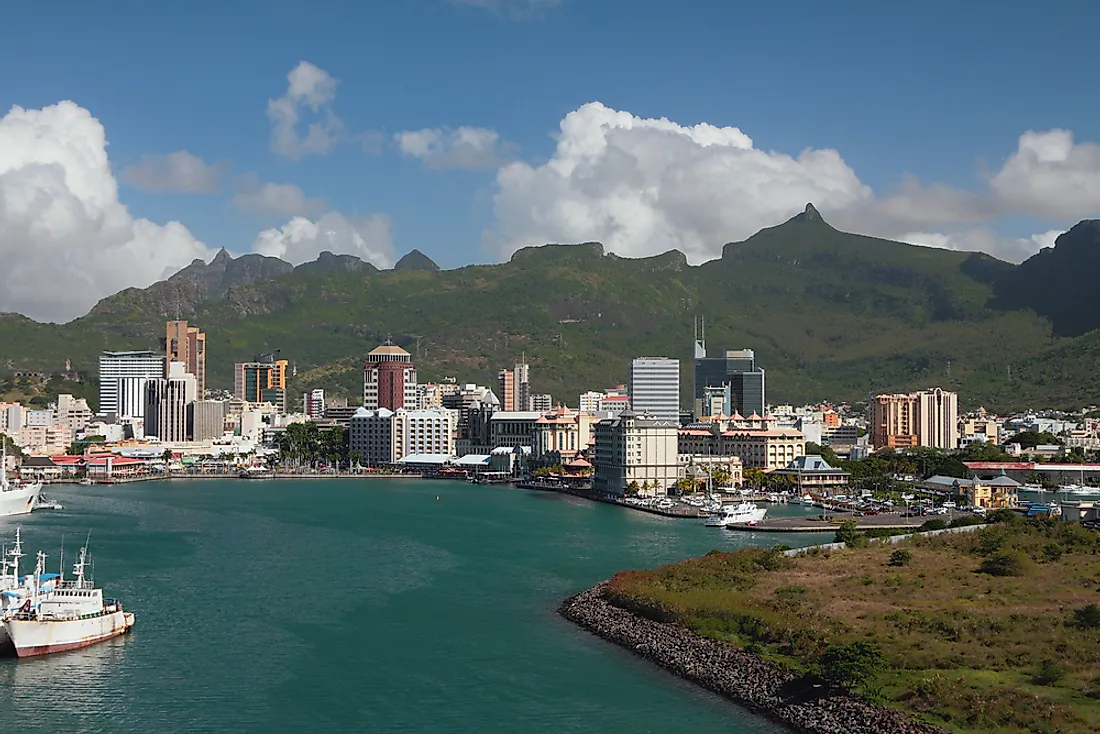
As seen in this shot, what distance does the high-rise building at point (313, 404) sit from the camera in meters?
134

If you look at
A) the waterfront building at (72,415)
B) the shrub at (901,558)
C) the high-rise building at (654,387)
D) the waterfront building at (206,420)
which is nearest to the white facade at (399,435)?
the high-rise building at (654,387)

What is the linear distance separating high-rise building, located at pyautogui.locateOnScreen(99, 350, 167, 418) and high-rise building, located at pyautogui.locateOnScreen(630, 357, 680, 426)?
52476 millimetres

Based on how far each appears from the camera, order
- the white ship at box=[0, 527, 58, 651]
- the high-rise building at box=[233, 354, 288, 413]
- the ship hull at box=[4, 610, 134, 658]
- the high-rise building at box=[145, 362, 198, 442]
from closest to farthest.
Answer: the ship hull at box=[4, 610, 134, 658] < the white ship at box=[0, 527, 58, 651] < the high-rise building at box=[145, 362, 198, 442] < the high-rise building at box=[233, 354, 288, 413]

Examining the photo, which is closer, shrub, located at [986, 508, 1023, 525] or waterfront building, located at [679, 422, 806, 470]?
shrub, located at [986, 508, 1023, 525]

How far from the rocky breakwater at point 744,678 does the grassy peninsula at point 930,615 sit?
358mm

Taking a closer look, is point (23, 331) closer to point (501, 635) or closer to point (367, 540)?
point (367, 540)

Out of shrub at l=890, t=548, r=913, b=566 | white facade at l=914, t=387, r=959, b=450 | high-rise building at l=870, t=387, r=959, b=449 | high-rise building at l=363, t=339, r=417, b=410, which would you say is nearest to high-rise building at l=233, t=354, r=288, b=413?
high-rise building at l=363, t=339, r=417, b=410

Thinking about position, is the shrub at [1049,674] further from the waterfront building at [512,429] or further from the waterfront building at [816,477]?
the waterfront building at [512,429]

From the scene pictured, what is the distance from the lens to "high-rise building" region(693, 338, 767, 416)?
126 m

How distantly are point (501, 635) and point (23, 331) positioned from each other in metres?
158

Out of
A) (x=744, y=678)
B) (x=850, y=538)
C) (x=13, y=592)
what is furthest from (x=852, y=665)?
(x=13, y=592)

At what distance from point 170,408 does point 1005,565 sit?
99.2m

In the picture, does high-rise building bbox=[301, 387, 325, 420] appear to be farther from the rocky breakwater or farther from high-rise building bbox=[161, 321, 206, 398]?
the rocky breakwater

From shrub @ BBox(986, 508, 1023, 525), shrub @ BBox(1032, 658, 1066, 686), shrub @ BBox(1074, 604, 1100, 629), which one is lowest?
shrub @ BBox(1032, 658, 1066, 686)
